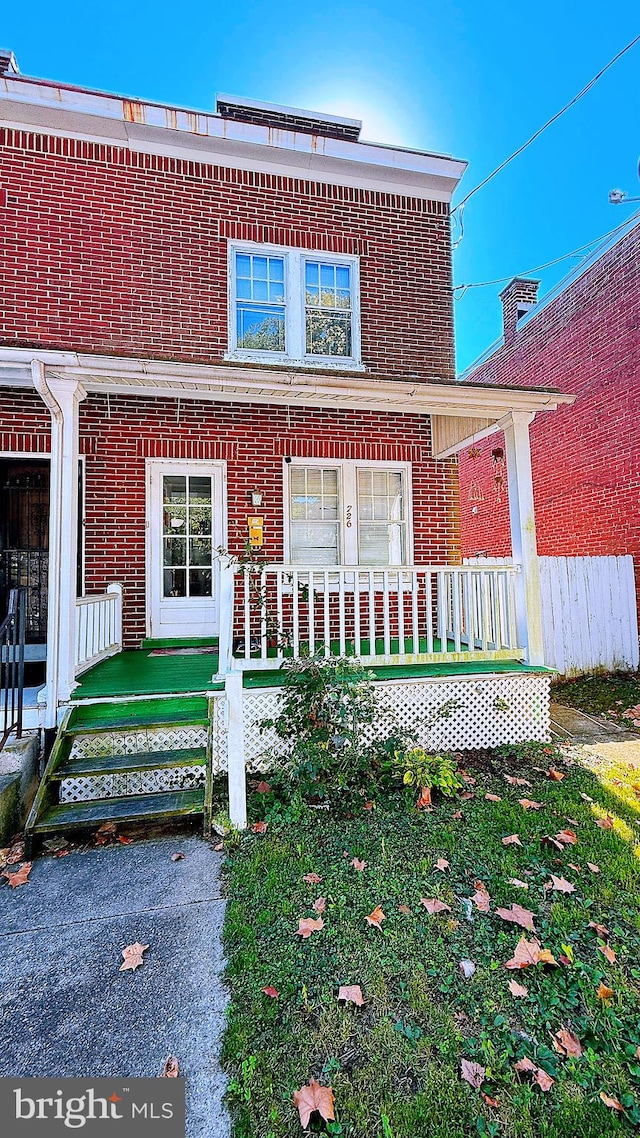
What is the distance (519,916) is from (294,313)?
728 cm

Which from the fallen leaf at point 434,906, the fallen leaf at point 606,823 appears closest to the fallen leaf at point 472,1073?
the fallen leaf at point 434,906

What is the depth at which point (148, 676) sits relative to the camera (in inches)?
205

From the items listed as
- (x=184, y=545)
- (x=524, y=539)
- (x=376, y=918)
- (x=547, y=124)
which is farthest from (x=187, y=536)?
(x=547, y=124)

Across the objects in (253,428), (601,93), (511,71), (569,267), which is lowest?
(253,428)

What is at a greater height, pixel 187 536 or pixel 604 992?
pixel 187 536

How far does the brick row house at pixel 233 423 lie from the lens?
5094mm

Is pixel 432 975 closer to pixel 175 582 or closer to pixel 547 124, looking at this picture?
pixel 175 582

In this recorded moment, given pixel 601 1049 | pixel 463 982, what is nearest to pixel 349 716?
pixel 463 982

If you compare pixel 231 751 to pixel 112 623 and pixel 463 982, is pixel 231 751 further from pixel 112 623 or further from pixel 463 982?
pixel 112 623

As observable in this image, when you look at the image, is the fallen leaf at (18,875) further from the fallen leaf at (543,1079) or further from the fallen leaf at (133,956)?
the fallen leaf at (543,1079)

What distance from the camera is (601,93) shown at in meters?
8.03

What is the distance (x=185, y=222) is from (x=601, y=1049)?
8826 millimetres

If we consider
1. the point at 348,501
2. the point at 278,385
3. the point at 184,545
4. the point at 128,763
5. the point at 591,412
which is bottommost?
the point at 128,763

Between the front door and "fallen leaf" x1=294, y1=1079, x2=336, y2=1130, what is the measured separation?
5.32m
